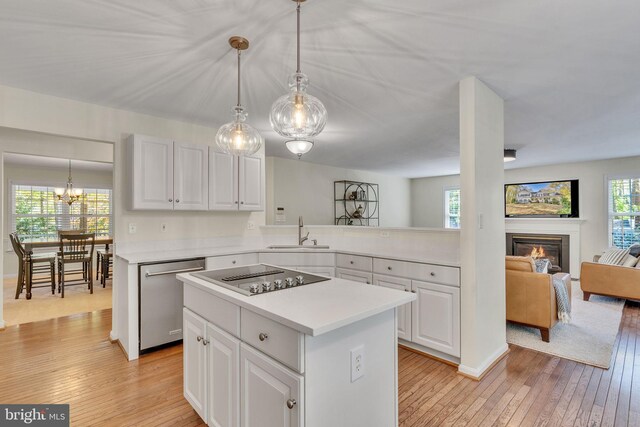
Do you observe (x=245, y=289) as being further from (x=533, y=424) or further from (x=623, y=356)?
(x=623, y=356)

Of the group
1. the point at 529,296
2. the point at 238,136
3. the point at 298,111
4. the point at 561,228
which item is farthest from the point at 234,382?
the point at 561,228

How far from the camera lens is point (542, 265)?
4.03 meters

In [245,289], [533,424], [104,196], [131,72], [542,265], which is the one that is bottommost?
[533,424]

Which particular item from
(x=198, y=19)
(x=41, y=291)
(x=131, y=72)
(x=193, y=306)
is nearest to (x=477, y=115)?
(x=198, y=19)

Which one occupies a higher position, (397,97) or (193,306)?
(397,97)

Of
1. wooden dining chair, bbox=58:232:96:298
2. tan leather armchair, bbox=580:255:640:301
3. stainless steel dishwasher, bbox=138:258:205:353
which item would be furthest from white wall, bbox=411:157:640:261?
wooden dining chair, bbox=58:232:96:298

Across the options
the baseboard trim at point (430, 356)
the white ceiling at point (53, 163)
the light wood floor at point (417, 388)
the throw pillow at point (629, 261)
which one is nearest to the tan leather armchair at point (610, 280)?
the throw pillow at point (629, 261)

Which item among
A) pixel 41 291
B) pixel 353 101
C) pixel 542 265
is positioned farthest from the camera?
pixel 41 291

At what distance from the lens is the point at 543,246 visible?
6.56 meters

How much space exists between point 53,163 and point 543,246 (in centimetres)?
1000

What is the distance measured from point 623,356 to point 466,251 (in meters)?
1.88

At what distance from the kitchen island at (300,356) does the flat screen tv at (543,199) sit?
6.65 m

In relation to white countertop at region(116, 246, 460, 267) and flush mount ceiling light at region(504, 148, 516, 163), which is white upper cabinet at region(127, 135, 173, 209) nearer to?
white countertop at region(116, 246, 460, 267)

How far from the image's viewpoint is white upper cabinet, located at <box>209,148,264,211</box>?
3.71 meters
